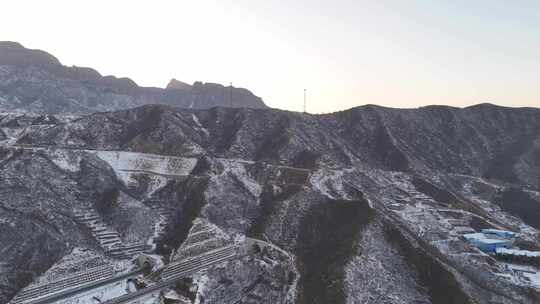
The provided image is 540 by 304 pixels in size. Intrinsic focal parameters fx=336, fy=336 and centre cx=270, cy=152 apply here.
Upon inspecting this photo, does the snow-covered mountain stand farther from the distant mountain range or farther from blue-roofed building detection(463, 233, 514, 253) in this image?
the distant mountain range

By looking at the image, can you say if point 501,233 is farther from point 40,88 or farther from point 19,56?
point 19,56

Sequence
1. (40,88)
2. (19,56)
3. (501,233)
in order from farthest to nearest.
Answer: (19,56)
(40,88)
(501,233)

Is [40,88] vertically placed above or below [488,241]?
above

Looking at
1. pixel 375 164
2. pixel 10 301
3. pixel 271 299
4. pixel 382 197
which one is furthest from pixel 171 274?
pixel 375 164

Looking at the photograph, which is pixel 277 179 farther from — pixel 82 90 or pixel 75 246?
pixel 82 90

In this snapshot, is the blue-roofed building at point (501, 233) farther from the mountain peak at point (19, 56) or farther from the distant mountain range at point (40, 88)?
the mountain peak at point (19, 56)

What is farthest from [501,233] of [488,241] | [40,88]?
[40,88]

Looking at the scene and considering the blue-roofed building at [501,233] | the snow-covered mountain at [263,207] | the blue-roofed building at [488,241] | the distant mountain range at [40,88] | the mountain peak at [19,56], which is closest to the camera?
the snow-covered mountain at [263,207]

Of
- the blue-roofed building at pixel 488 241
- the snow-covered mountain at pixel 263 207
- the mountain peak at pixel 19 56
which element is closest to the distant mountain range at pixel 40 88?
the mountain peak at pixel 19 56
